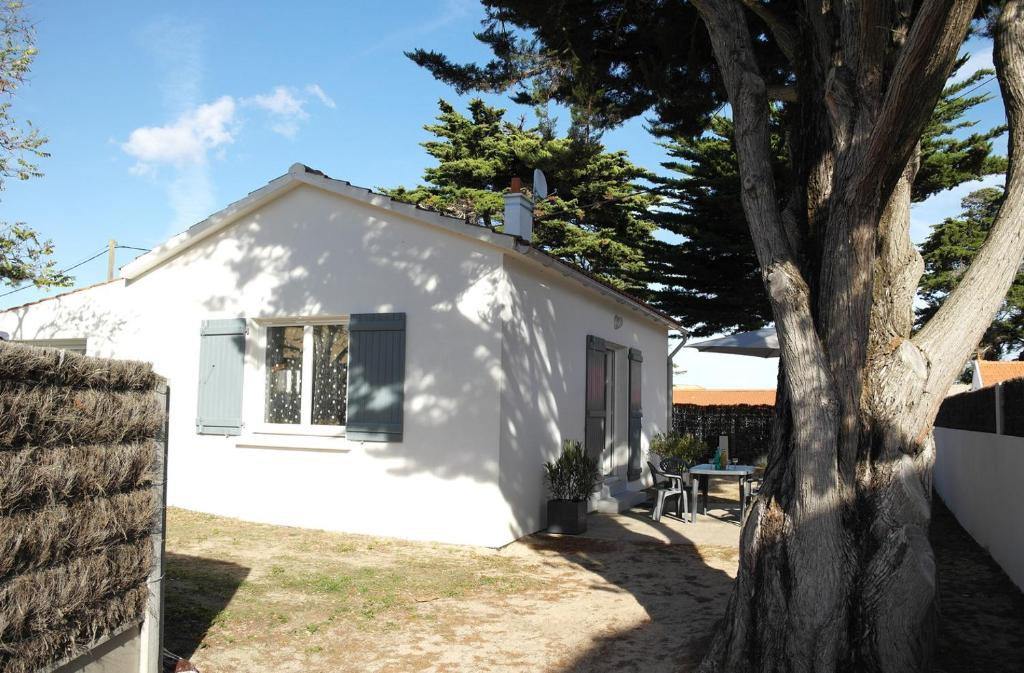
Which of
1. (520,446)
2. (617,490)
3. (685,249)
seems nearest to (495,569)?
(520,446)

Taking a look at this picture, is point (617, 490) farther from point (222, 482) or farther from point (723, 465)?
point (222, 482)

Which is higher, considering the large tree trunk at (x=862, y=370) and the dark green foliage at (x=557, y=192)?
the dark green foliage at (x=557, y=192)

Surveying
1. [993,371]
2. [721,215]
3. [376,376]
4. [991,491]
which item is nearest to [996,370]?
[993,371]

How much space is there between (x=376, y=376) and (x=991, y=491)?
6.81 metres

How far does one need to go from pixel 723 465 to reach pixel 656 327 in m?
5.10

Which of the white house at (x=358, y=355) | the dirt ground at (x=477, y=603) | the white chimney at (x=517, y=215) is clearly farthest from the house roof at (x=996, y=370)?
the white chimney at (x=517, y=215)

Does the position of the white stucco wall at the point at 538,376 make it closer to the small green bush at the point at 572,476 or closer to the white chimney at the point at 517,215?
the small green bush at the point at 572,476

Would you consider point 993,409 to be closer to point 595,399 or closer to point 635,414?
point 595,399

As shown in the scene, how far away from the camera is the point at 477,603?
20.7 ft

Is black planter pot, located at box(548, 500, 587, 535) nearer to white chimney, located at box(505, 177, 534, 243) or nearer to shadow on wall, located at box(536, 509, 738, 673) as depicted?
shadow on wall, located at box(536, 509, 738, 673)

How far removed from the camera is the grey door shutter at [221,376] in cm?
992

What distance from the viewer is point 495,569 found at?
7.53 meters

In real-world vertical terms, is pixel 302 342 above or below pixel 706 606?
above

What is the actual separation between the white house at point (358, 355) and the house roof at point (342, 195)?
3 cm
